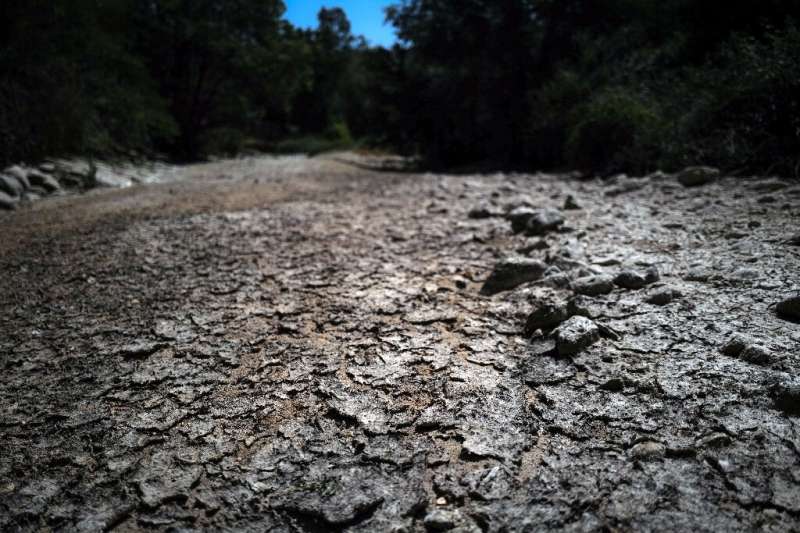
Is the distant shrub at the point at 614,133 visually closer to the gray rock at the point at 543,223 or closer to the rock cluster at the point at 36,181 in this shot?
the gray rock at the point at 543,223

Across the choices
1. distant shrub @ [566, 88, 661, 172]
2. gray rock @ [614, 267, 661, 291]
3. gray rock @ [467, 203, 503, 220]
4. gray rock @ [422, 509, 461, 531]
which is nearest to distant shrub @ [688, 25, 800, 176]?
distant shrub @ [566, 88, 661, 172]

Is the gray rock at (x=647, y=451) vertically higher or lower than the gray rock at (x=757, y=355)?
lower

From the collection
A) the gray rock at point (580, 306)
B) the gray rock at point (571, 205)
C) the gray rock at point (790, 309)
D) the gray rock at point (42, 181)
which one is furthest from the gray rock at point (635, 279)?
the gray rock at point (42, 181)

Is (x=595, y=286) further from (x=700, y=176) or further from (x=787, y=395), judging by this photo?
(x=700, y=176)

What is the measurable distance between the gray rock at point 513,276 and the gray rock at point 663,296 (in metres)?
0.52

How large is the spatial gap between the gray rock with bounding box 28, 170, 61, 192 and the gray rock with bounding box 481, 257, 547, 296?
5.20 m

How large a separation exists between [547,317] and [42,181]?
568cm

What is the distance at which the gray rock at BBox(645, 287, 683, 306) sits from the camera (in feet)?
5.73

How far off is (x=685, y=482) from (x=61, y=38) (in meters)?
9.23

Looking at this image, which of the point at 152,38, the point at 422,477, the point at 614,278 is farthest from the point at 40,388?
the point at 152,38

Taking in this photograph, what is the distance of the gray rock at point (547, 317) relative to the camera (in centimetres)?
172

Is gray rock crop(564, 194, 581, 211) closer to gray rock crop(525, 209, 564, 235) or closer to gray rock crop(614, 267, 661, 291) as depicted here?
gray rock crop(525, 209, 564, 235)

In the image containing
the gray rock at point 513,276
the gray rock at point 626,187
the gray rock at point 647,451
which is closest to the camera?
the gray rock at point 647,451

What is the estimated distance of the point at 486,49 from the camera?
28.1 ft
